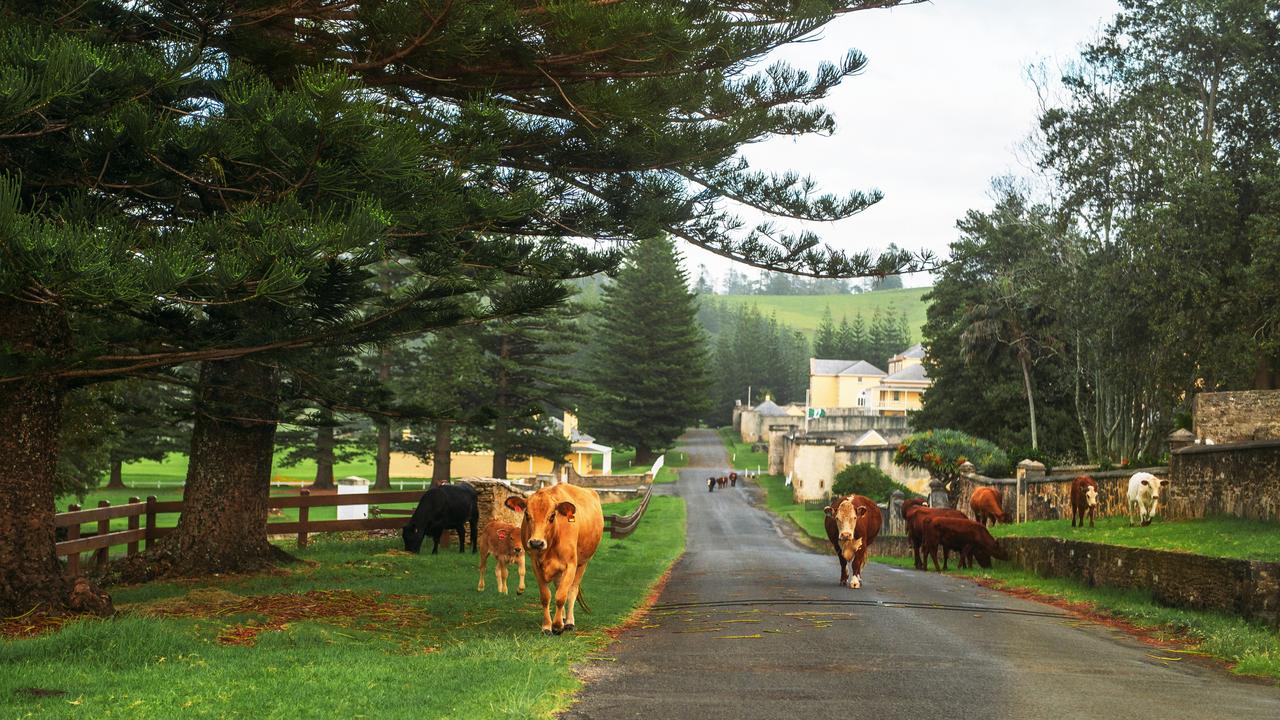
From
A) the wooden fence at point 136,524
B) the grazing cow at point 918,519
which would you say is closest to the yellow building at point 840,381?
the grazing cow at point 918,519

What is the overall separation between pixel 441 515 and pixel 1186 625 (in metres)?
12.2

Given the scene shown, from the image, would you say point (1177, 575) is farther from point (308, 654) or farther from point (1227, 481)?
point (308, 654)

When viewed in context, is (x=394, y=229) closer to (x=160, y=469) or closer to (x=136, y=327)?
(x=136, y=327)

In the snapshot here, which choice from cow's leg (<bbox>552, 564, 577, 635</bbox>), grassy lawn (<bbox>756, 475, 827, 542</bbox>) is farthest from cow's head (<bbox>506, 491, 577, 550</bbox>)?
grassy lawn (<bbox>756, 475, 827, 542</bbox>)

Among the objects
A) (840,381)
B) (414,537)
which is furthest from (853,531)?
→ (840,381)

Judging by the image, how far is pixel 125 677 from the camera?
7367 mm

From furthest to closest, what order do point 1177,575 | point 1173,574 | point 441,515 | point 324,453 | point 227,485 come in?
point 324,453 → point 441,515 → point 227,485 → point 1173,574 → point 1177,575

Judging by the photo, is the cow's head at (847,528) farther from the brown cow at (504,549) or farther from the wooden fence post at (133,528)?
the wooden fence post at (133,528)

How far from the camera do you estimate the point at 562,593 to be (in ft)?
34.1

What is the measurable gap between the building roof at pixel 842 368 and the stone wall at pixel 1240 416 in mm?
87311

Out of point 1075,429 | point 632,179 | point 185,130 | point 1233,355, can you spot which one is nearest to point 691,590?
point 632,179

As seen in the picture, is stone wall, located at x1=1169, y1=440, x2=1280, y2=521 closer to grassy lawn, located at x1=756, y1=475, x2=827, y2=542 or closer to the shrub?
grassy lawn, located at x1=756, y1=475, x2=827, y2=542

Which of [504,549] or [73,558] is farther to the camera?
[73,558]

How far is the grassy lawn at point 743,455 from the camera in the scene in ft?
269
